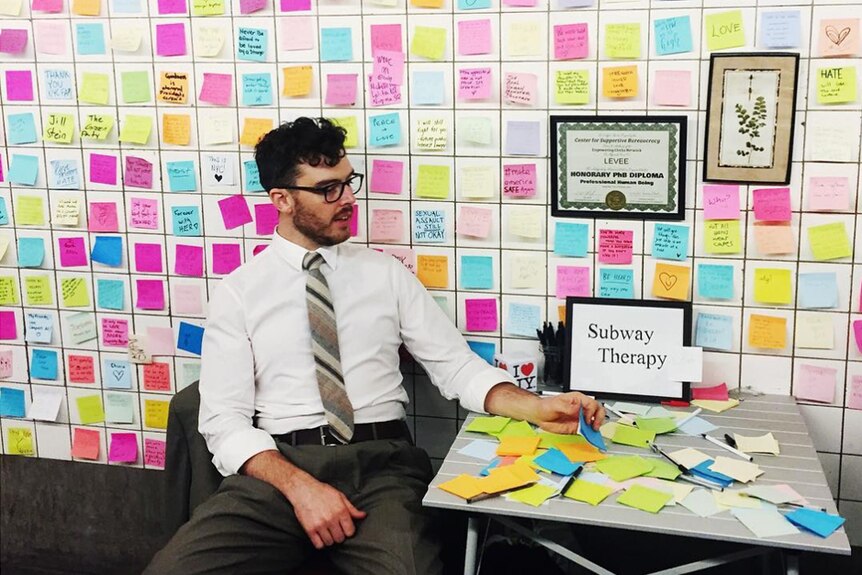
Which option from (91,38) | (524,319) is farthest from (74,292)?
(524,319)

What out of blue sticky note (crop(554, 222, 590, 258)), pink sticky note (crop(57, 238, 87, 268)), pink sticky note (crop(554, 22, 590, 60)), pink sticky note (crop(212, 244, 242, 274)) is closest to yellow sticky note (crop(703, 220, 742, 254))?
blue sticky note (crop(554, 222, 590, 258))

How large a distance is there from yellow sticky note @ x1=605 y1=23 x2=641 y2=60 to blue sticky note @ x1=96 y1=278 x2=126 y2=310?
153 cm

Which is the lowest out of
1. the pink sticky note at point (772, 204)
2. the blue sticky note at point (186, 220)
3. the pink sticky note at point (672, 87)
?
the blue sticky note at point (186, 220)

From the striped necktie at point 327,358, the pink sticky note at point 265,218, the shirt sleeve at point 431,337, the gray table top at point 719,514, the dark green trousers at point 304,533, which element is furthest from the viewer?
the pink sticky note at point 265,218

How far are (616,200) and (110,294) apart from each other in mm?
1484

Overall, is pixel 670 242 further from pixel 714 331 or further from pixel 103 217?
pixel 103 217

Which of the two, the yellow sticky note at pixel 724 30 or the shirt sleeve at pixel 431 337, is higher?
the yellow sticky note at pixel 724 30

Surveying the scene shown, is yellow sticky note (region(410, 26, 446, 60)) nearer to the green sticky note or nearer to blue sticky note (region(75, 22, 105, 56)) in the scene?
blue sticky note (region(75, 22, 105, 56))

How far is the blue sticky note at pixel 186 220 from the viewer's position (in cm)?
251

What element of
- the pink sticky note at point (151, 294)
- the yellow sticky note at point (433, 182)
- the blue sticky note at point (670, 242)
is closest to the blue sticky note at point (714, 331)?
the blue sticky note at point (670, 242)

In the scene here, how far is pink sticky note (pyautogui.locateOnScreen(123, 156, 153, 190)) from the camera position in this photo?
8.27ft

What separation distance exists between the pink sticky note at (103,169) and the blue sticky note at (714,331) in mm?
1654

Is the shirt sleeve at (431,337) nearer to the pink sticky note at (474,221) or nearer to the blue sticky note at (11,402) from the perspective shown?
the pink sticky note at (474,221)

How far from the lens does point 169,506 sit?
224cm
